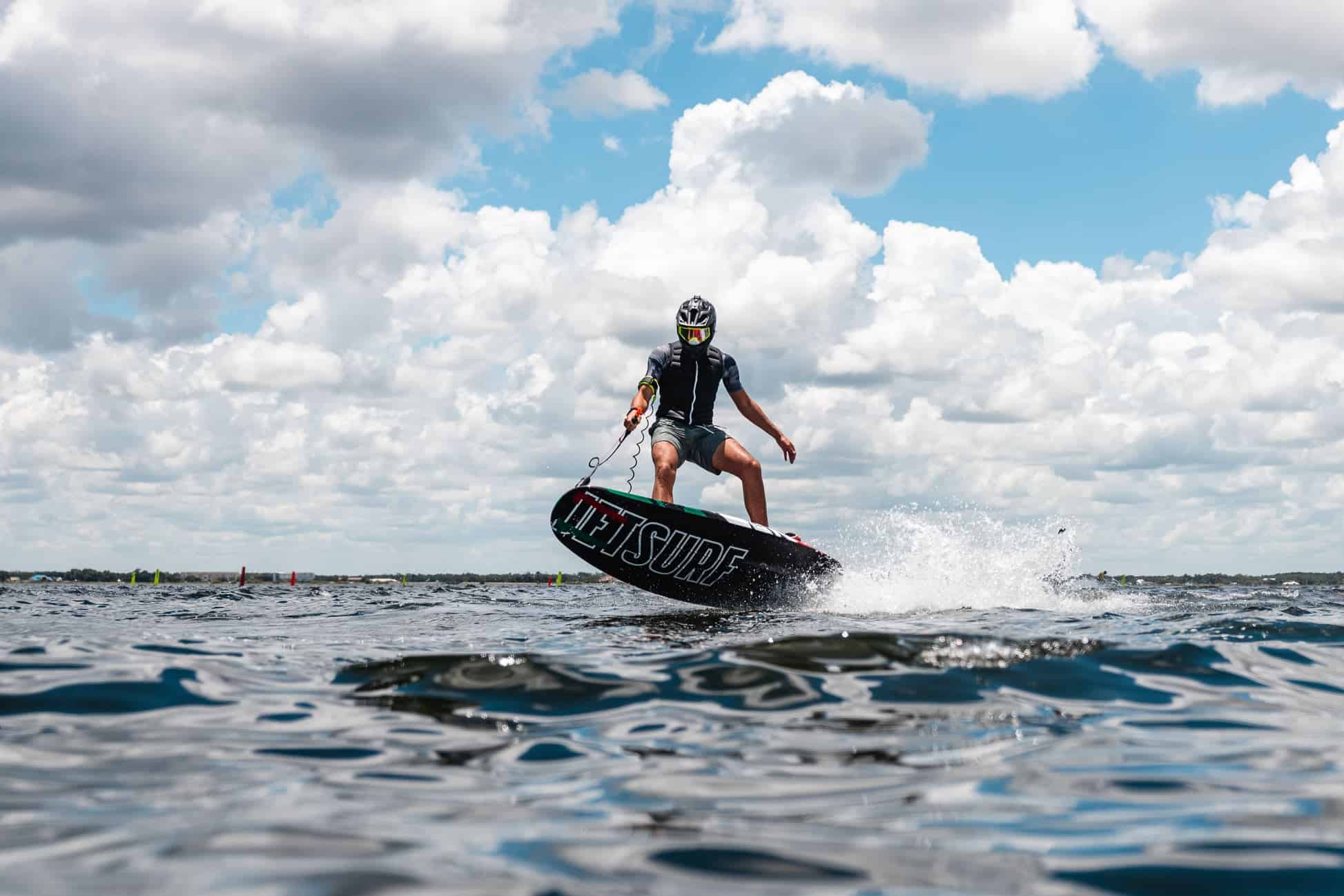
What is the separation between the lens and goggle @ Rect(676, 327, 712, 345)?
12.4 m

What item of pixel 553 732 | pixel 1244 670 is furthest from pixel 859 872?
pixel 1244 670

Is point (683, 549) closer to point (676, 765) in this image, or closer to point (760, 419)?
point (760, 419)

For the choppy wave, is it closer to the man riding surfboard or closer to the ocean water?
the ocean water

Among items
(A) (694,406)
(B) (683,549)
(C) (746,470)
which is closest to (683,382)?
(A) (694,406)

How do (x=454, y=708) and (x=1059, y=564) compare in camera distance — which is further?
(x=1059, y=564)

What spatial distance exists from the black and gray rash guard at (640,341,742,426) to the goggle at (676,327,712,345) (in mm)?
96

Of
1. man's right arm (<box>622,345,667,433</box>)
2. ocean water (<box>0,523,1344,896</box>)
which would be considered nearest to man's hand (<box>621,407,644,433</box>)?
man's right arm (<box>622,345,667,433</box>)

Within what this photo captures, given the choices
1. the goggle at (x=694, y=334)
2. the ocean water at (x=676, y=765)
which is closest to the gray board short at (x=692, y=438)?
the goggle at (x=694, y=334)

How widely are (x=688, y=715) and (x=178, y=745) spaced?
1.93m

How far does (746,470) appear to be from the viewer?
12141mm

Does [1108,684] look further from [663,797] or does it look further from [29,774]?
[29,774]

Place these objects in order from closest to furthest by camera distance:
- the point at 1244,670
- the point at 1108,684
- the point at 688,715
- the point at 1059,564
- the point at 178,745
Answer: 1. the point at 178,745
2. the point at 688,715
3. the point at 1108,684
4. the point at 1244,670
5. the point at 1059,564

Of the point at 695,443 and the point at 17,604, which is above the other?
the point at 695,443

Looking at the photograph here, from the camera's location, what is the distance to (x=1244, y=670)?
5.86 meters
